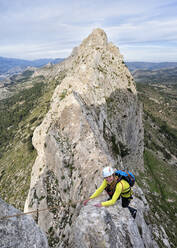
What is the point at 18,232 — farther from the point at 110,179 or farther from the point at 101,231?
the point at 110,179

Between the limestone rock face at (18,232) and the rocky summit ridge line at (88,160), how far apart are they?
100 inches

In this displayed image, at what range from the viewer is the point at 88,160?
64.1 feet

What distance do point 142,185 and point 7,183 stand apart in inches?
2496

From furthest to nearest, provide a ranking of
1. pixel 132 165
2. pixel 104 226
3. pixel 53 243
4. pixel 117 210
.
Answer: pixel 132 165, pixel 53 243, pixel 117 210, pixel 104 226

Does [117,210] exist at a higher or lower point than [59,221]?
higher

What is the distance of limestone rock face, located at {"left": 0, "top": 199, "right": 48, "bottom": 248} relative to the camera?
784 centimetres

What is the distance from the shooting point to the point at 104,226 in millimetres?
9203

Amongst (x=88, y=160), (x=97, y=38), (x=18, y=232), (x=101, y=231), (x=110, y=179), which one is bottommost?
(x=88, y=160)

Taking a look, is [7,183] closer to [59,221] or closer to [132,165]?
[132,165]

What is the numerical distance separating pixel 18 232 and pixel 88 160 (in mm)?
11820

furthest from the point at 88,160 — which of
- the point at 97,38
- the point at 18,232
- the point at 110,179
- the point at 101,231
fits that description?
the point at 97,38

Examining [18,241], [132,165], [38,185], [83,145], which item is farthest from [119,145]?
[18,241]

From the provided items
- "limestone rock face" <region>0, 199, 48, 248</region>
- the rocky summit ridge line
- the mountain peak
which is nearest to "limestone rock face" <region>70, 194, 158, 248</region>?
the rocky summit ridge line

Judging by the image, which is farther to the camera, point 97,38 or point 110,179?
point 97,38
